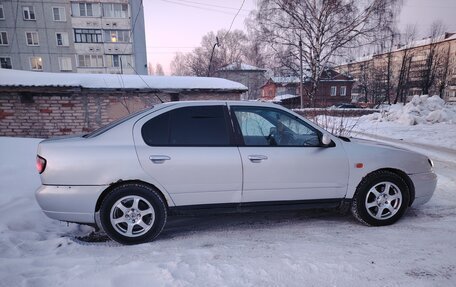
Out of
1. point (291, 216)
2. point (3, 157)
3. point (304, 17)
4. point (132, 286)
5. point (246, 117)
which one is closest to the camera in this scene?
point (132, 286)

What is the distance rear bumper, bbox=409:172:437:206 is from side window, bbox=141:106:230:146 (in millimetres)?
2451

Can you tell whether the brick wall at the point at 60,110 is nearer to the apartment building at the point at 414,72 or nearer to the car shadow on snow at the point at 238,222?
the car shadow on snow at the point at 238,222

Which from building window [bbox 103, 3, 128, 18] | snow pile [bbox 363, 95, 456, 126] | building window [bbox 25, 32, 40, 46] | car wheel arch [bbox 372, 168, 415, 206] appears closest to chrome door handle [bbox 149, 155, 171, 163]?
car wheel arch [bbox 372, 168, 415, 206]

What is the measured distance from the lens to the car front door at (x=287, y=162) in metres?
3.12

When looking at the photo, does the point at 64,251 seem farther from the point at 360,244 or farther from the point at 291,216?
the point at 360,244

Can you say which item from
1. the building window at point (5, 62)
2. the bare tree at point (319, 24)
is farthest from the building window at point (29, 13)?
the bare tree at point (319, 24)

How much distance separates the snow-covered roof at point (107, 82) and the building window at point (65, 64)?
33.0 meters

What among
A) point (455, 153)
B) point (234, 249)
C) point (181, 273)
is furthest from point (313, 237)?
point (455, 153)

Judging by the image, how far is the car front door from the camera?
123 inches

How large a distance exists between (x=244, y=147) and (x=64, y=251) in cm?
217

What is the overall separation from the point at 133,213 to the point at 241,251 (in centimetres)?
122

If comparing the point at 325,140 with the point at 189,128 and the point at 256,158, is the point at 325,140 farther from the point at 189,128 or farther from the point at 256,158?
the point at 189,128

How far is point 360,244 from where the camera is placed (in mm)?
2920

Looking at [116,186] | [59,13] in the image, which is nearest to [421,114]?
[116,186]
